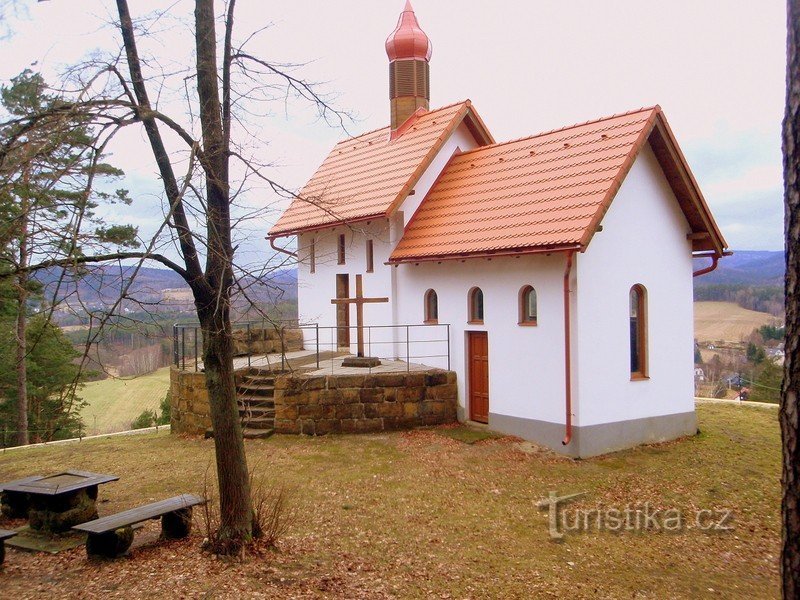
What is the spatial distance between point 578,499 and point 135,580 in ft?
20.9

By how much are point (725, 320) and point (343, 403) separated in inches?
1507

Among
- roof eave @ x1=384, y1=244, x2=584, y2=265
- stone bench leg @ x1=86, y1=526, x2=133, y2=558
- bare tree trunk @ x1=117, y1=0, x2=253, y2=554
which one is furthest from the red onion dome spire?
stone bench leg @ x1=86, y1=526, x2=133, y2=558

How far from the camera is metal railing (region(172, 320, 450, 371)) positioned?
1563 centimetres

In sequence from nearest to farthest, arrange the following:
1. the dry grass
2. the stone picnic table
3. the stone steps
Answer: the stone picnic table < the stone steps < the dry grass

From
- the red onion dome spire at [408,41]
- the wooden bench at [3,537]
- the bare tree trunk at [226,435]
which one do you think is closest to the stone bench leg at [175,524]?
the bare tree trunk at [226,435]

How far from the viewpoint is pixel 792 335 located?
3576mm

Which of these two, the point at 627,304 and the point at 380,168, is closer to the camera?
the point at 627,304

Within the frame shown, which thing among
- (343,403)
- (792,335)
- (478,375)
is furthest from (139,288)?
(478,375)

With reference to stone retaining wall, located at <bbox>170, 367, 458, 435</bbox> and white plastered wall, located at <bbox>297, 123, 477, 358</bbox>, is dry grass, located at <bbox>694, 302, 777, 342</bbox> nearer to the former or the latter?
white plastered wall, located at <bbox>297, 123, 477, 358</bbox>

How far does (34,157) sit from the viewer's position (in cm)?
607

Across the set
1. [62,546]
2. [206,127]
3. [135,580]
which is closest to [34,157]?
[206,127]

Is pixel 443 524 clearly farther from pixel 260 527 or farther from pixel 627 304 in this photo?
pixel 627 304

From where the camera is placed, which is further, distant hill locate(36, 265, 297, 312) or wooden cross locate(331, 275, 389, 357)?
wooden cross locate(331, 275, 389, 357)

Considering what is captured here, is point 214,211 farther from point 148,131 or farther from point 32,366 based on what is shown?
point 32,366
